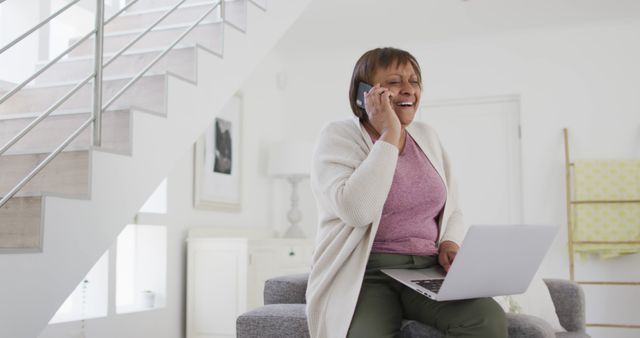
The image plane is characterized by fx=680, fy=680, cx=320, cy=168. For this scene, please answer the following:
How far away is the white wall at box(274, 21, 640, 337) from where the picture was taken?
5438mm

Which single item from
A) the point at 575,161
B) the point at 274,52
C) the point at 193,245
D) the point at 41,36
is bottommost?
the point at 193,245

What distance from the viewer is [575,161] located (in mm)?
5332

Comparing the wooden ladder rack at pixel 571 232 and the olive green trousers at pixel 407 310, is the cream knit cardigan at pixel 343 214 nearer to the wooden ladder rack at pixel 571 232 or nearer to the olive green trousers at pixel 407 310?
the olive green trousers at pixel 407 310

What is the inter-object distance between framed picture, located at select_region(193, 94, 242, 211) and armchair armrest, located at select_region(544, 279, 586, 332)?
278cm

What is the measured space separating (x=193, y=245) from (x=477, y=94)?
2.82 metres

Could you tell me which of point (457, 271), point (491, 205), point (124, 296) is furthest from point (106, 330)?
point (491, 205)

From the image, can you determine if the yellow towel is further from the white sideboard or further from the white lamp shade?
the white sideboard

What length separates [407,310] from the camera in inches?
67.6

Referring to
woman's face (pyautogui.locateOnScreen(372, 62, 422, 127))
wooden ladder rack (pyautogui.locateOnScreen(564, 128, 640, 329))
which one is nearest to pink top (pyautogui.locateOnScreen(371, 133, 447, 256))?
woman's face (pyautogui.locateOnScreen(372, 62, 422, 127))

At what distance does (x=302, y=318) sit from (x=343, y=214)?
41cm

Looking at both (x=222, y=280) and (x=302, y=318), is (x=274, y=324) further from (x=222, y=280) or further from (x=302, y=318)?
(x=222, y=280)

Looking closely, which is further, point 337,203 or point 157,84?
point 157,84

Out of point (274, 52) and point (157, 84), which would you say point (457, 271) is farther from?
point (274, 52)

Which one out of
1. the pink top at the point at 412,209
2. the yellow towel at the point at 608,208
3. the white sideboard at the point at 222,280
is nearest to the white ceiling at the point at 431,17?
the yellow towel at the point at 608,208
